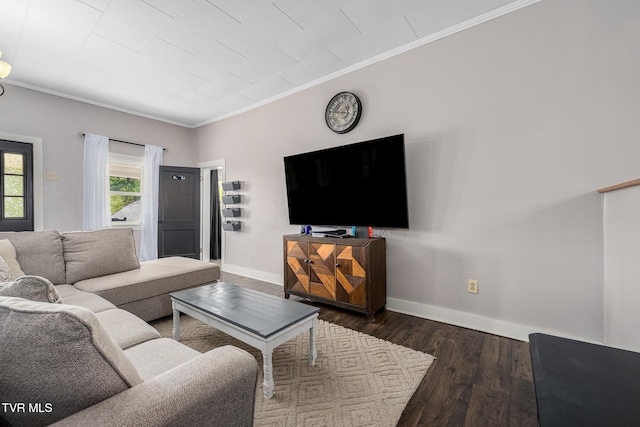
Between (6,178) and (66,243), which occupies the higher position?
(6,178)

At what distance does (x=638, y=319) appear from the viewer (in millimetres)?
1516

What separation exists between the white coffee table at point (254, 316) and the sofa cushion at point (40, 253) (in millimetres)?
1190

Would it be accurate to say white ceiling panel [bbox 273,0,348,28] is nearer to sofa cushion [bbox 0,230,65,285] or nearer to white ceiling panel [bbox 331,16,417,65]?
white ceiling panel [bbox 331,16,417,65]

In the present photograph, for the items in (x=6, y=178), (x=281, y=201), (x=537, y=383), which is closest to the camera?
(x=537, y=383)

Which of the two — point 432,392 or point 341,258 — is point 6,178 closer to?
point 341,258

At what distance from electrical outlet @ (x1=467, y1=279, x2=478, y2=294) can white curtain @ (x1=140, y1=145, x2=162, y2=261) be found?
184 inches

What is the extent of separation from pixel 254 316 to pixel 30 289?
1.12 metres

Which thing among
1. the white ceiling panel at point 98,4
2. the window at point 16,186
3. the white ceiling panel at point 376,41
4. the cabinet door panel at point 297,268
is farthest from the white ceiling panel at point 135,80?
the cabinet door panel at point 297,268

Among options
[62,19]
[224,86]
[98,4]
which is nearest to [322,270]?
[224,86]

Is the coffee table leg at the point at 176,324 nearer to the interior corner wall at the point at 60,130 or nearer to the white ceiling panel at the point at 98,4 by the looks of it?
the white ceiling panel at the point at 98,4

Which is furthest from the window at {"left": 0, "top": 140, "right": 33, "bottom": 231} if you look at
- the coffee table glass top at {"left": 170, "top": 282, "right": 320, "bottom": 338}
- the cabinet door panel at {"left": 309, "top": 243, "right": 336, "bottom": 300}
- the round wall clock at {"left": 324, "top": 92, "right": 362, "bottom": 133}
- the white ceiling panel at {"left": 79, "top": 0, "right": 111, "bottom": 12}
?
the round wall clock at {"left": 324, "top": 92, "right": 362, "bottom": 133}

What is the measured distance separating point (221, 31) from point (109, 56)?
1.40 m

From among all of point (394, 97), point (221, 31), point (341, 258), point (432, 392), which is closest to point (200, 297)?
point (341, 258)

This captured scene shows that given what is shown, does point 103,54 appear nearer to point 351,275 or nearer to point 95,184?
point 95,184
